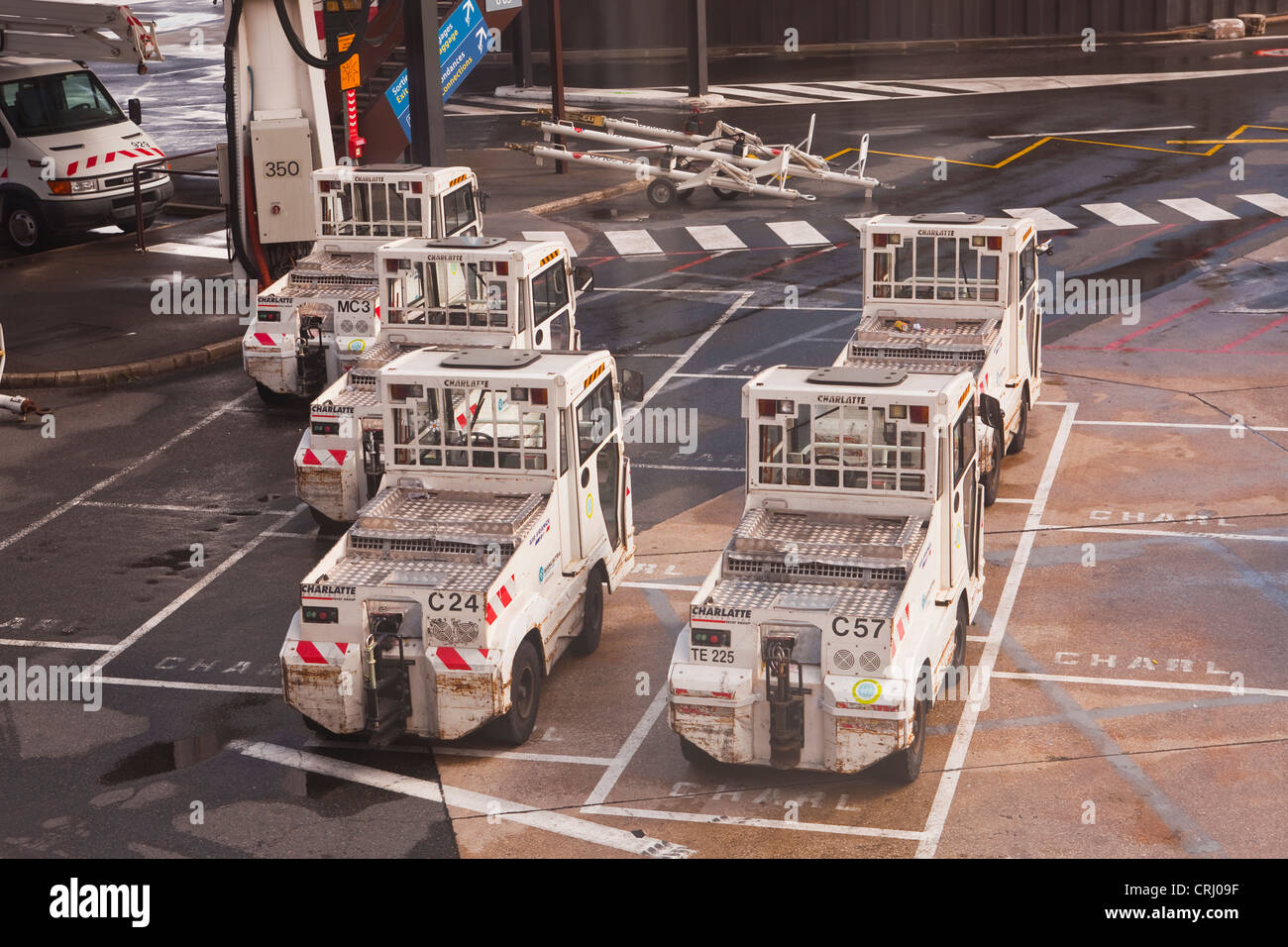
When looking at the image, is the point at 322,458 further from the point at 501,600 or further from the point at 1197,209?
the point at 1197,209

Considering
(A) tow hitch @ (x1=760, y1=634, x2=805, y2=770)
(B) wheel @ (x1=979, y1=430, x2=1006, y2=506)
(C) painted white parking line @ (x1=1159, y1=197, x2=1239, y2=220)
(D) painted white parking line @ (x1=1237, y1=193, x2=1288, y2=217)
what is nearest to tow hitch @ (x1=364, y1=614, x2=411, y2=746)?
(A) tow hitch @ (x1=760, y1=634, x2=805, y2=770)

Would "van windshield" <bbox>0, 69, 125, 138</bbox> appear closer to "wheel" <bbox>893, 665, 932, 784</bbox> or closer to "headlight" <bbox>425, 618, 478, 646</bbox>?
"headlight" <bbox>425, 618, 478, 646</bbox>

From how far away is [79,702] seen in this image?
Answer: 46.8 ft

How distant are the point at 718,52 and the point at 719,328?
1182 inches

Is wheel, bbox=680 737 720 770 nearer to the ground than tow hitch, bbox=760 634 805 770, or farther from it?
nearer to the ground

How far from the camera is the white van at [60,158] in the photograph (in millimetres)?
30266

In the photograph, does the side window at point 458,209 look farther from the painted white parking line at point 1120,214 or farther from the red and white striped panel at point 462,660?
the painted white parking line at point 1120,214

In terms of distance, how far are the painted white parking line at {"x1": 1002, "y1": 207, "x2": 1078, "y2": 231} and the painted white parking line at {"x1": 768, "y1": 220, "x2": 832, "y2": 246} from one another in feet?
11.9

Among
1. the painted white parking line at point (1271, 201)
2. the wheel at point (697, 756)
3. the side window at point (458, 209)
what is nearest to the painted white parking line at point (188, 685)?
the wheel at point (697, 756)

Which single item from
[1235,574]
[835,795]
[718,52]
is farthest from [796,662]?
[718,52]

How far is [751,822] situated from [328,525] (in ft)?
24.2

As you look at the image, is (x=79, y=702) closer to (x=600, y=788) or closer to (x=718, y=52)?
(x=600, y=788)

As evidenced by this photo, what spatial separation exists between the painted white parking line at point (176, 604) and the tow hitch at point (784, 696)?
20.7ft

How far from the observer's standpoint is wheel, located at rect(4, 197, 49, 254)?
30.7 m
